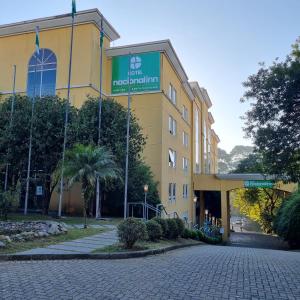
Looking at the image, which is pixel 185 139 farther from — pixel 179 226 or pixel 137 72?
pixel 179 226

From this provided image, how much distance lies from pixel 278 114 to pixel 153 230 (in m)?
7.20

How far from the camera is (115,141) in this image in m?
20.4

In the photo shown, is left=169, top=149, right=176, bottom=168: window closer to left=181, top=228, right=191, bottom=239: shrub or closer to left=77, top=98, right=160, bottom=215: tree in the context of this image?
left=77, top=98, right=160, bottom=215: tree

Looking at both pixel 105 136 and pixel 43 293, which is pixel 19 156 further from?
pixel 43 293

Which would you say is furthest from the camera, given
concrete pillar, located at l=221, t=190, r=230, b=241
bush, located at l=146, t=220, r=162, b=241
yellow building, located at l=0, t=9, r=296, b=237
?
concrete pillar, located at l=221, t=190, r=230, b=241

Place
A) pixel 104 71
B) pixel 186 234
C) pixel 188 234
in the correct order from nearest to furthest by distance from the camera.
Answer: pixel 186 234
pixel 188 234
pixel 104 71

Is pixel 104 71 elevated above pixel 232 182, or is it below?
above

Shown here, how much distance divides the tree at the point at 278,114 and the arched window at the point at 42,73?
1648 centimetres

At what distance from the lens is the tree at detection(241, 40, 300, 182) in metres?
13.5

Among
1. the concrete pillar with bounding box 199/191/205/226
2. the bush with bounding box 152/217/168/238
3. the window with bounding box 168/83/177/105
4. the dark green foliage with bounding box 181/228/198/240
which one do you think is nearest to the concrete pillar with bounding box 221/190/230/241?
the concrete pillar with bounding box 199/191/205/226

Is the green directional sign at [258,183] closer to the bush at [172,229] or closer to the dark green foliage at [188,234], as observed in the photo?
the dark green foliage at [188,234]

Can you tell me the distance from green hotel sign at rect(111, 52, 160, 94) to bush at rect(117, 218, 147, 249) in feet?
60.9

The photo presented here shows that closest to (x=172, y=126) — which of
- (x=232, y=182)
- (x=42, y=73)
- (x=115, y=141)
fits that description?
(x=232, y=182)

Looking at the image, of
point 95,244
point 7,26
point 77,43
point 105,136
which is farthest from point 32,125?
point 7,26
